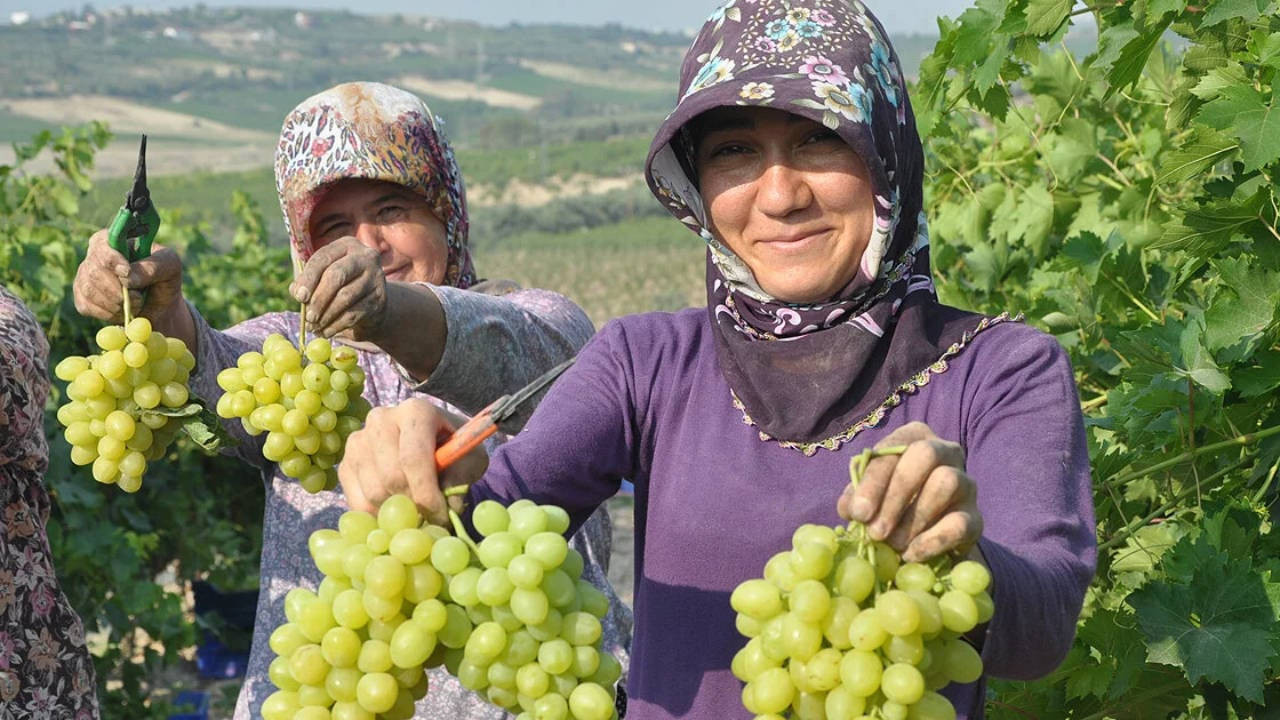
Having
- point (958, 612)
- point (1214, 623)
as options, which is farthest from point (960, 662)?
point (1214, 623)

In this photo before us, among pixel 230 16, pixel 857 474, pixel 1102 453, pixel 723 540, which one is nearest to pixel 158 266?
pixel 723 540

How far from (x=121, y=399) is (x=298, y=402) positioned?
29 centimetres

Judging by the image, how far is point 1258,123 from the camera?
2.06 meters

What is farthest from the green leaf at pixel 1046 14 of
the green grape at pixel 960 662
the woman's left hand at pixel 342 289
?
the green grape at pixel 960 662

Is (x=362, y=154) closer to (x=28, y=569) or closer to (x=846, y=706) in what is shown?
(x=28, y=569)

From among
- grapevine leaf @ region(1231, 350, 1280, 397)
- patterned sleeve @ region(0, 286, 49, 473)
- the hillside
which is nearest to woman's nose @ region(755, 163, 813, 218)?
grapevine leaf @ region(1231, 350, 1280, 397)

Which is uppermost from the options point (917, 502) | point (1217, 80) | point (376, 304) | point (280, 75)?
point (1217, 80)

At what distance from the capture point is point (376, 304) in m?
2.13

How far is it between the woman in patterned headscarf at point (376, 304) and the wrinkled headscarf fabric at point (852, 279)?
568 millimetres

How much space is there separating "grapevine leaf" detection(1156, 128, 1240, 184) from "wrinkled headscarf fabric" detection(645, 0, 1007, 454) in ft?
2.21

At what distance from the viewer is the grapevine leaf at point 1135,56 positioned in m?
2.24

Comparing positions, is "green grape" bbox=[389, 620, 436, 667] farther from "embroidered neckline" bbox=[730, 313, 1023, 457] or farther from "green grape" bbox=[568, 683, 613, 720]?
"embroidered neckline" bbox=[730, 313, 1023, 457]

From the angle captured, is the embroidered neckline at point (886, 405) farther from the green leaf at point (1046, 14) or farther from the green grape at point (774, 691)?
the green leaf at point (1046, 14)

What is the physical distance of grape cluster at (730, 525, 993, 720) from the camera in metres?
1.21
